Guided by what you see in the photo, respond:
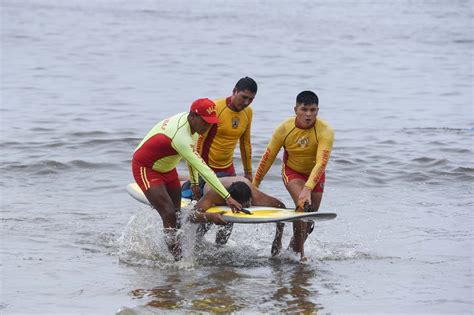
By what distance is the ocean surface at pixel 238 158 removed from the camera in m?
10.1

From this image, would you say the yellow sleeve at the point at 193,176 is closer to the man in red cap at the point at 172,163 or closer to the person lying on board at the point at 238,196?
the man in red cap at the point at 172,163

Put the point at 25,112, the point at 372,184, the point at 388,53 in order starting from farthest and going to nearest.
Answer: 1. the point at 388,53
2. the point at 25,112
3. the point at 372,184

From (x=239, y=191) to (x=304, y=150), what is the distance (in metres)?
0.91

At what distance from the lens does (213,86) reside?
2784cm

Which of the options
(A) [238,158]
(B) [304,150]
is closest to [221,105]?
(B) [304,150]

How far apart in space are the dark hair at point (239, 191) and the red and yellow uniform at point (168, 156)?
504 millimetres

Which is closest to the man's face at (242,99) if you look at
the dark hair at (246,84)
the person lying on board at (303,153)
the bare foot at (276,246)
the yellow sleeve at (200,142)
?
the dark hair at (246,84)

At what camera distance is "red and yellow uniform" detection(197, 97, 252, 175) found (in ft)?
36.1

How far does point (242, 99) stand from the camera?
35.2 ft

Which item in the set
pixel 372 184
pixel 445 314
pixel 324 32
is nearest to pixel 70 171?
pixel 372 184

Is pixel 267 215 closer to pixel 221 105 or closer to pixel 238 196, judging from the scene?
pixel 238 196

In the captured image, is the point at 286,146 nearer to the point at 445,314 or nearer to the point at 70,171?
the point at 445,314

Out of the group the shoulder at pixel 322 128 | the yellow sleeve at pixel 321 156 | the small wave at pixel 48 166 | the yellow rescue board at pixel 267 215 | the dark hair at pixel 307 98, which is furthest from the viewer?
the small wave at pixel 48 166

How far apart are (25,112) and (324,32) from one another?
2057 cm
